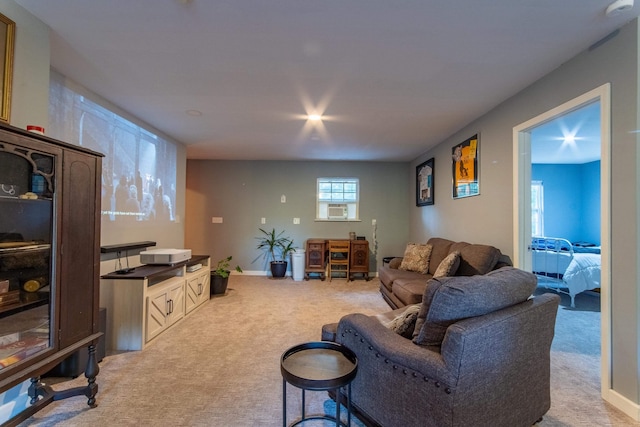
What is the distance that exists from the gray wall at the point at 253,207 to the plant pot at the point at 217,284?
1505mm

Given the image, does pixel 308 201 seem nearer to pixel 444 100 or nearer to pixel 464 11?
pixel 444 100

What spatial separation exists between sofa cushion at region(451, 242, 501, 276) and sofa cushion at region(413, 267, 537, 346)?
139cm

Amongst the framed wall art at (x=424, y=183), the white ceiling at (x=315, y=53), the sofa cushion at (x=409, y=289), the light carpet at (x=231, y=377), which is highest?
the white ceiling at (x=315, y=53)

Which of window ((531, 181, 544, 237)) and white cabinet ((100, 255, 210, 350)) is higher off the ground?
window ((531, 181, 544, 237))

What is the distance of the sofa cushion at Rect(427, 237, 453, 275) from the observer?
12.0 ft

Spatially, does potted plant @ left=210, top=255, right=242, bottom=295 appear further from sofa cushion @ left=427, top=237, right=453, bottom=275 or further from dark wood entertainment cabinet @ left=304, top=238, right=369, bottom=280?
sofa cushion @ left=427, top=237, right=453, bottom=275

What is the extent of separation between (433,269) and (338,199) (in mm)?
2702

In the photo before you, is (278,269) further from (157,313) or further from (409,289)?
(409,289)

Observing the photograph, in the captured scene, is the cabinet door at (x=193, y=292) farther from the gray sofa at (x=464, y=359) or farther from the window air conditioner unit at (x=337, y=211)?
the window air conditioner unit at (x=337, y=211)

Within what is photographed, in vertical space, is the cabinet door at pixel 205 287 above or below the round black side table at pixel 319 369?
below

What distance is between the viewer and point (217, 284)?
14.1 ft

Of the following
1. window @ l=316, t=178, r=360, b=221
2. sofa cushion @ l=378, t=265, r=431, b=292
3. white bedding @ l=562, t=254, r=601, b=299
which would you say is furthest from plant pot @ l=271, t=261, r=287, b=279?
white bedding @ l=562, t=254, r=601, b=299

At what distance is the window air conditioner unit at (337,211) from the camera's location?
5969 millimetres

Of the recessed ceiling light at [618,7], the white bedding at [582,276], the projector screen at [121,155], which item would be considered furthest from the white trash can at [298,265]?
the recessed ceiling light at [618,7]
